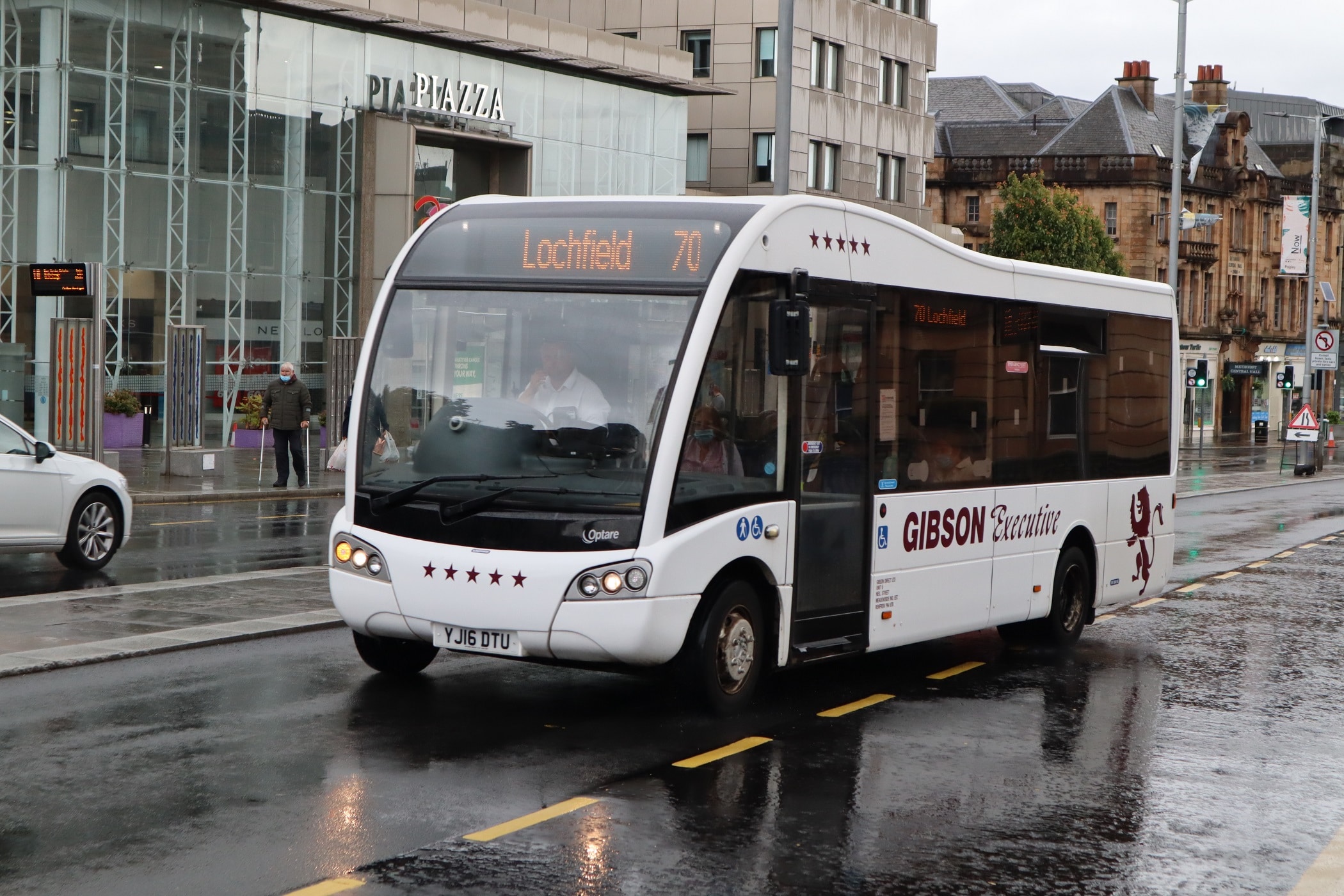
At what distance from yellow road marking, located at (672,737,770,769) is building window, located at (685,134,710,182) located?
47519 mm

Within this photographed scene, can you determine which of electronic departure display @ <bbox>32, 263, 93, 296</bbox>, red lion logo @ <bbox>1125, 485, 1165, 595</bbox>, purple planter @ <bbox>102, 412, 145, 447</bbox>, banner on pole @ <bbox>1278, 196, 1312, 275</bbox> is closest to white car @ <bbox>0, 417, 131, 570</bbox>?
red lion logo @ <bbox>1125, 485, 1165, 595</bbox>

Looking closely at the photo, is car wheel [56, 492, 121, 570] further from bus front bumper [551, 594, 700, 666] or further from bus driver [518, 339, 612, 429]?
bus front bumper [551, 594, 700, 666]

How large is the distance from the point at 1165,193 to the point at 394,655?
234ft

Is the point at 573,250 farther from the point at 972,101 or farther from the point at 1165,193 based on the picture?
the point at 972,101

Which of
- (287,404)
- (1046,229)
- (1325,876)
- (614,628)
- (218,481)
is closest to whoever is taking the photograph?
(1325,876)

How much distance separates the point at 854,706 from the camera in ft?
31.2

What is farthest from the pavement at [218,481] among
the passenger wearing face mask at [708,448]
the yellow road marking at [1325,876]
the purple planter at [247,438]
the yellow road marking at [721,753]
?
the yellow road marking at [1325,876]

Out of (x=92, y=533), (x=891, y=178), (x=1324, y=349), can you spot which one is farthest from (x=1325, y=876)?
(x=891, y=178)

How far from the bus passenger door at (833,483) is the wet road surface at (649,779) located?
1.53ft

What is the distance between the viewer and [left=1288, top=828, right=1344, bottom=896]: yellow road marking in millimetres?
6102

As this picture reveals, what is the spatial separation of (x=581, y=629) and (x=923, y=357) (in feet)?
10.5

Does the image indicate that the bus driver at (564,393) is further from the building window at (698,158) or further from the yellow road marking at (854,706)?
the building window at (698,158)

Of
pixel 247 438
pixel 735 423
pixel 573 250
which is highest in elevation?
pixel 573 250

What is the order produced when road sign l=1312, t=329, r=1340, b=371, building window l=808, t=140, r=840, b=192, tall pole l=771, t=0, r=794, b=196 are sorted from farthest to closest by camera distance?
building window l=808, t=140, r=840, b=192
road sign l=1312, t=329, r=1340, b=371
tall pole l=771, t=0, r=794, b=196
